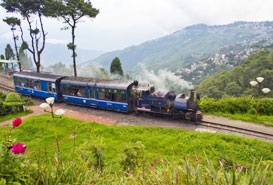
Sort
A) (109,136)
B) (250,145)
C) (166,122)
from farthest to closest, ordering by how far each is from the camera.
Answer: (166,122) < (109,136) < (250,145)

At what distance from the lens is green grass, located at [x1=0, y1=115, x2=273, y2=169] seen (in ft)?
37.5

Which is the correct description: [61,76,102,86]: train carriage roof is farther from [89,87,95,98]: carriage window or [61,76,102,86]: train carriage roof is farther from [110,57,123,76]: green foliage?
[110,57,123,76]: green foliage

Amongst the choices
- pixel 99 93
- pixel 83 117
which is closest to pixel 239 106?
pixel 99 93

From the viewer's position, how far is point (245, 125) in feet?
48.9

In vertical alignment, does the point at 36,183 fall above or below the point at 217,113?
above

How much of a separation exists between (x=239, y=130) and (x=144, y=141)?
5.62 metres

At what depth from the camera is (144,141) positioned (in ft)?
42.8

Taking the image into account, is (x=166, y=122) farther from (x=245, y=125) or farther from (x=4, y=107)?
(x=4, y=107)

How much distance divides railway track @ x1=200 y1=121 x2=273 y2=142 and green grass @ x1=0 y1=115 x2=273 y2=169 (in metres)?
1.48

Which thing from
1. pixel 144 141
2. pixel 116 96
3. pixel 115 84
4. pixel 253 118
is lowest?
pixel 144 141

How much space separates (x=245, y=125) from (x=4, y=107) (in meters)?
16.9

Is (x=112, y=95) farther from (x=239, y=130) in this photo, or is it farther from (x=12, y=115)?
(x=239, y=130)

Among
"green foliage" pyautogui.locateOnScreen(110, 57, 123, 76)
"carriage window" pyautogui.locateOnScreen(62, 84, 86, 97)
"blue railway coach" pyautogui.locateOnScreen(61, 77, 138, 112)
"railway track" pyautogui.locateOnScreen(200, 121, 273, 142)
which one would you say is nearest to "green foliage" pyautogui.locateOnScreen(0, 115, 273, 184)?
"railway track" pyautogui.locateOnScreen(200, 121, 273, 142)

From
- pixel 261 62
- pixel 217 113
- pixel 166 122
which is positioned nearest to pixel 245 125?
pixel 217 113
